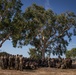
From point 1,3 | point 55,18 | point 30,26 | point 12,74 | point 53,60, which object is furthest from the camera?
point 55,18

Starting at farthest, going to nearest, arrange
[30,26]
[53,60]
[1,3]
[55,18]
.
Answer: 1. [55,18]
2. [30,26]
3. [1,3]
4. [53,60]

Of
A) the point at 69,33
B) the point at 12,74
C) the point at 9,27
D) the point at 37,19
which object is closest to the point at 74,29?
the point at 69,33

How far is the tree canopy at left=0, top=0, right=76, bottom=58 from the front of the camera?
39.9 metres

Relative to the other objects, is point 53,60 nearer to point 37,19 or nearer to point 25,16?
point 25,16

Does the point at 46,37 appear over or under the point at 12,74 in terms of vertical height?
over

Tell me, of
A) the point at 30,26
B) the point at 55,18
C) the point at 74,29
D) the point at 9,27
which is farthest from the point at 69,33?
the point at 9,27

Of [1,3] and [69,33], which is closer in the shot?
[1,3]

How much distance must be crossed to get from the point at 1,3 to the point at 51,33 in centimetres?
1509

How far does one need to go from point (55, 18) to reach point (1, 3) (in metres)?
14.1

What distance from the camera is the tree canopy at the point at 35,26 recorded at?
39.9 m

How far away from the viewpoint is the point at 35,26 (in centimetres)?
4716

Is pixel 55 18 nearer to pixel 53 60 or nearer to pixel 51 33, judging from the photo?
pixel 51 33

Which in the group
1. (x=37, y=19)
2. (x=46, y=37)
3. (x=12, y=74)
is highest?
(x=37, y=19)

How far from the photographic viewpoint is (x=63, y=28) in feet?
165
